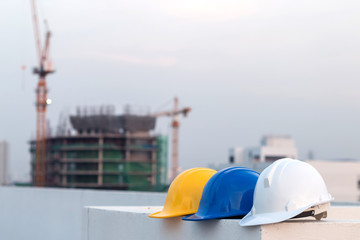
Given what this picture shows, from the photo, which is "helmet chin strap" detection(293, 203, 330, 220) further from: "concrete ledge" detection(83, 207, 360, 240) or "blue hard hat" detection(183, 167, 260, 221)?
"blue hard hat" detection(183, 167, 260, 221)

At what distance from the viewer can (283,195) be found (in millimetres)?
5688

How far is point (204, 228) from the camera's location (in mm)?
6242

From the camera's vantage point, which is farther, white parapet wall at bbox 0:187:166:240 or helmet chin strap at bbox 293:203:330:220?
white parapet wall at bbox 0:187:166:240

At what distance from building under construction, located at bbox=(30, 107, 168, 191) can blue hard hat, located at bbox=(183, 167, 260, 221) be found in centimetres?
7928

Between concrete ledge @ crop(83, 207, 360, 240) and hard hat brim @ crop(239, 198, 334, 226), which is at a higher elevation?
hard hat brim @ crop(239, 198, 334, 226)

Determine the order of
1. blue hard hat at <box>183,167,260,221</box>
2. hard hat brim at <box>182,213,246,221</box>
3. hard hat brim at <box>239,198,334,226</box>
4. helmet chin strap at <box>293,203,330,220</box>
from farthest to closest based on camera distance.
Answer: blue hard hat at <box>183,167,260,221</box> → hard hat brim at <box>182,213,246,221</box> → helmet chin strap at <box>293,203,330,220</box> → hard hat brim at <box>239,198,334,226</box>

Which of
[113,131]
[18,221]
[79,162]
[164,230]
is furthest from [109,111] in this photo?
[164,230]

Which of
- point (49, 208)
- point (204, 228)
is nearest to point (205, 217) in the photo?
point (204, 228)

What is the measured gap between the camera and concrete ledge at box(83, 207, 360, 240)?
18.4 ft

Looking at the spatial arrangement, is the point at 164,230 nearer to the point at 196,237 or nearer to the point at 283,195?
the point at 196,237

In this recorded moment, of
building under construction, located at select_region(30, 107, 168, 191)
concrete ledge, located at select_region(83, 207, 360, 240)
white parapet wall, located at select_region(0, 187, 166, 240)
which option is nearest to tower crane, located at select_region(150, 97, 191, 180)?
building under construction, located at select_region(30, 107, 168, 191)

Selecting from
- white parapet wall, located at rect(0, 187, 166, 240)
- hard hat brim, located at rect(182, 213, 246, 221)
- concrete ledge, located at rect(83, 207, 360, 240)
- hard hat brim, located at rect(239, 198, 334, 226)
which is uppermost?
hard hat brim, located at rect(239, 198, 334, 226)

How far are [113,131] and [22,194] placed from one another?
230 ft

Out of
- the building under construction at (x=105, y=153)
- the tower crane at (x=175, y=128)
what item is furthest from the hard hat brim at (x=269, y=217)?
the tower crane at (x=175, y=128)
